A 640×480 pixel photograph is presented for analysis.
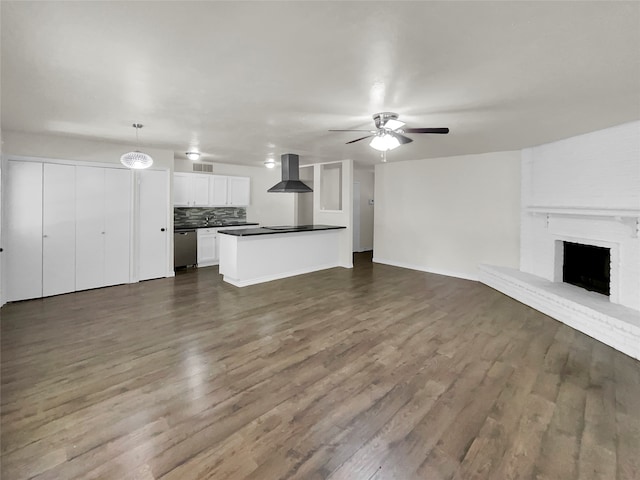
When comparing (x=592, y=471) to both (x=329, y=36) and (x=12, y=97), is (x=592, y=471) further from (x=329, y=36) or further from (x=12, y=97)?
(x=12, y=97)

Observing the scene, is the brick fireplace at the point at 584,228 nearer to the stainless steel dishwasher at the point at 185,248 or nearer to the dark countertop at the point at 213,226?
the dark countertop at the point at 213,226

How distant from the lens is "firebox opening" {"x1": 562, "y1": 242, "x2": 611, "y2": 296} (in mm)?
4027

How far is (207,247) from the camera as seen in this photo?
23.1 feet

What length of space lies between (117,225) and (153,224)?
576mm

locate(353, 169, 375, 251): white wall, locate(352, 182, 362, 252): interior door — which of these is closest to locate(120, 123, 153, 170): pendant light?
locate(352, 182, 362, 252): interior door

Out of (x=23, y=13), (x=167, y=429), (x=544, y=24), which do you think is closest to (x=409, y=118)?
(x=544, y=24)

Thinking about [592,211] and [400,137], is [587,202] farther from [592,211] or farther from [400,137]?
[400,137]

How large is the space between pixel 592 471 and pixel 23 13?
3.97 m

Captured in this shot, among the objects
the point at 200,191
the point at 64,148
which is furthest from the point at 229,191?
the point at 64,148

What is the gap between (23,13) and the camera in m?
1.67

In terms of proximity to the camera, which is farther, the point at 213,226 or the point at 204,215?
the point at 204,215

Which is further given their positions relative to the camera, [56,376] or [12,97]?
[12,97]

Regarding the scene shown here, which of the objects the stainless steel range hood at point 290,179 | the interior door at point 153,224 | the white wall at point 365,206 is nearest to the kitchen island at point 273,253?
the stainless steel range hood at point 290,179

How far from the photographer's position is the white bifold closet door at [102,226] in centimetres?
493
